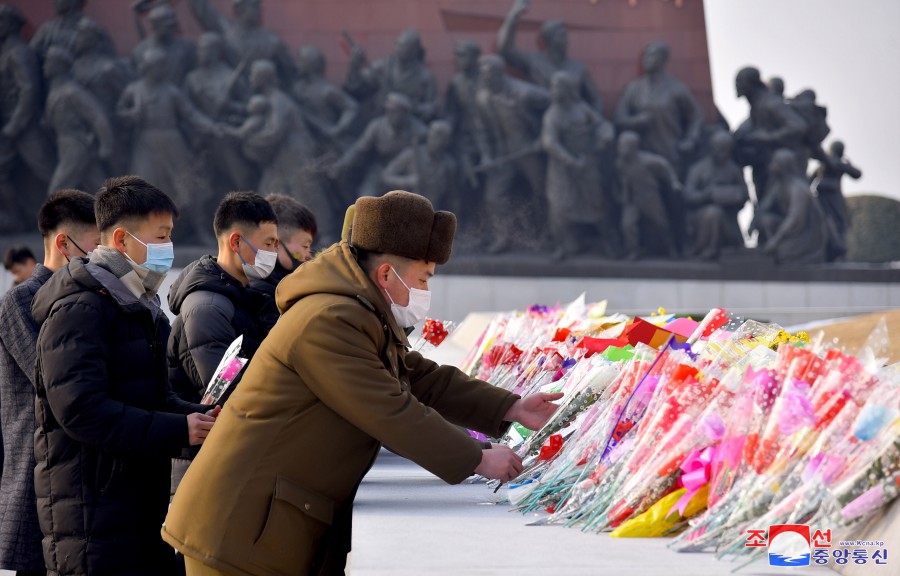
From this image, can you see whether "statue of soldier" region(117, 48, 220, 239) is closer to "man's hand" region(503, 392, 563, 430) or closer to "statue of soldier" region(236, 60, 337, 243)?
"statue of soldier" region(236, 60, 337, 243)

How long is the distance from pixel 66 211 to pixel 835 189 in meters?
13.0

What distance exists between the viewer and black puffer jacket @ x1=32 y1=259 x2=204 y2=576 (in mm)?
1954

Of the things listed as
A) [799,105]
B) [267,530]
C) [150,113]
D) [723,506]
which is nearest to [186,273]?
[267,530]

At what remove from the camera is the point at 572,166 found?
44.2 ft

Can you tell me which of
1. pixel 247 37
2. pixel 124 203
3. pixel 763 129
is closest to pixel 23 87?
pixel 247 37

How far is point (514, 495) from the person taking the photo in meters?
2.36

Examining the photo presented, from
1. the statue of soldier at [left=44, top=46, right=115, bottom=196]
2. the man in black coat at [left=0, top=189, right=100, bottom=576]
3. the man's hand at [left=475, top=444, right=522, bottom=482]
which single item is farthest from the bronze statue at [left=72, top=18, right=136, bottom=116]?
the man's hand at [left=475, top=444, right=522, bottom=482]

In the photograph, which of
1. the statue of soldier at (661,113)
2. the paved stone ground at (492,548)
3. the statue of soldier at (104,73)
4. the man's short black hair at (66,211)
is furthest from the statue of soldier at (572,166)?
the paved stone ground at (492,548)

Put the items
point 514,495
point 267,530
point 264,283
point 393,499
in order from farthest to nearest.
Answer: point 264,283 < point 393,499 < point 514,495 < point 267,530

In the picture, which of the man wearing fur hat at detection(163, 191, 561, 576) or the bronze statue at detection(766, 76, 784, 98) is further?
the bronze statue at detection(766, 76, 784, 98)

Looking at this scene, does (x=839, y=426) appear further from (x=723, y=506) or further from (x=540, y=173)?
(x=540, y=173)

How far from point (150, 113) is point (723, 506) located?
1210 centimetres

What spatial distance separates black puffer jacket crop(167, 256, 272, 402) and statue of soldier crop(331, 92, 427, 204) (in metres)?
10.4

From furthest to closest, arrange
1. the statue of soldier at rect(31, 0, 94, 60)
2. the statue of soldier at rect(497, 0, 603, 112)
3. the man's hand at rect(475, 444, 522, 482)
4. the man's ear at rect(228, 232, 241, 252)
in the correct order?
the statue of soldier at rect(497, 0, 603, 112) → the statue of soldier at rect(31, 0, 94, 60) → the man's ear at rect(228, 232, 241, 252) → the man's hand at rect(475, 444, 522, 482)
